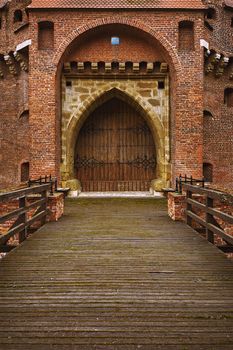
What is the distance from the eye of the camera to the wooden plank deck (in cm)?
283

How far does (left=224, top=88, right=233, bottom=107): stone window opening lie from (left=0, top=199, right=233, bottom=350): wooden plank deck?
31.4ft

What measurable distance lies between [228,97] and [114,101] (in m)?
4.90

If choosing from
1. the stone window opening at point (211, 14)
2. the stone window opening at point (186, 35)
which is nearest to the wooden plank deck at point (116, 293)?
the stone window opening at point (186, 35)

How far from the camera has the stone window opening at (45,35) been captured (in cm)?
1217

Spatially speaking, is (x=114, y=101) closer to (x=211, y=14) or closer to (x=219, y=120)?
(x=219, y=120)

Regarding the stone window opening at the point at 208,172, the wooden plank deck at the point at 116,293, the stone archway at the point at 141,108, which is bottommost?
the wooden plank deck at the point at 116,293

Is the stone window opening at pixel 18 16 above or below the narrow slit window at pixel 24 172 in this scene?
above

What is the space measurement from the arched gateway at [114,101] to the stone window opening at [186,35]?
887 mm

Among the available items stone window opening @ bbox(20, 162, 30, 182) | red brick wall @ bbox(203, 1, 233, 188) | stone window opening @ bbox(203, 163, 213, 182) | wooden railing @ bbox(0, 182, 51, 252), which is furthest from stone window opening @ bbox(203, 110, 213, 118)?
wooden railing @ bbox(0, 182, 51, 252)

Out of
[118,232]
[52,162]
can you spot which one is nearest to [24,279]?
[118,232]

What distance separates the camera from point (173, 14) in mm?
12000

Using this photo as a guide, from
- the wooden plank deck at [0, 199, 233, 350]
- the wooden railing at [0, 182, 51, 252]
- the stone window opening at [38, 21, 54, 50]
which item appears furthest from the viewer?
the stone window opening at [38, 21, 54, 50]

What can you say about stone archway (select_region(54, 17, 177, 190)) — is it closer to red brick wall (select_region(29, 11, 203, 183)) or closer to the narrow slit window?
red brick wall (select_region(29, 11, 203, 183))

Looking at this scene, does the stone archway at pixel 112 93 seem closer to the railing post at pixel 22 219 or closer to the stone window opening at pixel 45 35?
the stone window opening at pixel 45 35
